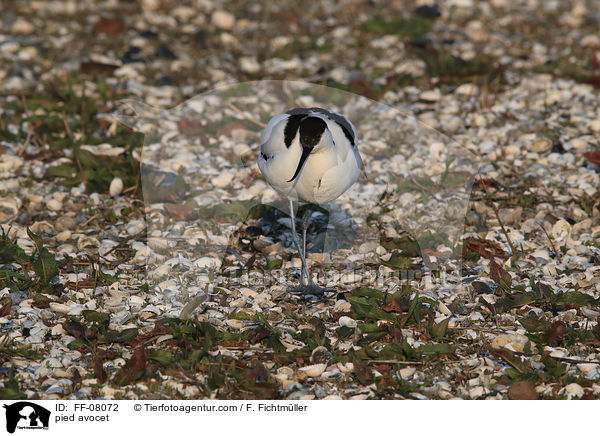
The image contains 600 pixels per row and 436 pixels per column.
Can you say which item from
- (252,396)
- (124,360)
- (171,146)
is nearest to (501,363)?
(252,396)

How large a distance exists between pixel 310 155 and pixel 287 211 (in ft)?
4.22

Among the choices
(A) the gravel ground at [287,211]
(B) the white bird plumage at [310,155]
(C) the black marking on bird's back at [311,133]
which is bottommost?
(A) the gravel ground at [287,211]

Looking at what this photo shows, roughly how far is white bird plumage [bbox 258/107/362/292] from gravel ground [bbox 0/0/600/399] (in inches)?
27.9

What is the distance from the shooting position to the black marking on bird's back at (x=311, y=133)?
171 inches

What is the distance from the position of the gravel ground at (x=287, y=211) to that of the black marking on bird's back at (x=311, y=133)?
3.56 feet

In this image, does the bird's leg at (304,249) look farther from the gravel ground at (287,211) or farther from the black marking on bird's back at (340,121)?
the black marking on bird's back at (340,121)

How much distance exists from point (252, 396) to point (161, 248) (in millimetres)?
1754

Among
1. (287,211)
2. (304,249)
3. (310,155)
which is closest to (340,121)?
(310,155)

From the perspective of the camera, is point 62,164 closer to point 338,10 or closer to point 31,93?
point 31,93

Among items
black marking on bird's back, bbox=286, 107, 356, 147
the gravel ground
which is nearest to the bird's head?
black marking on bird's back, bbox=286, 107, 356, 147

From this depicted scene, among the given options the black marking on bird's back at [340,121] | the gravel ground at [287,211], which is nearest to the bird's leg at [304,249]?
the gravel ground at [287,211]

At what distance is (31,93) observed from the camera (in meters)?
7.82

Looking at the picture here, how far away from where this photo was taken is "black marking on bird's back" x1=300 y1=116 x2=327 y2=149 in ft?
14.3

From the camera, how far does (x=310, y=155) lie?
446cm
